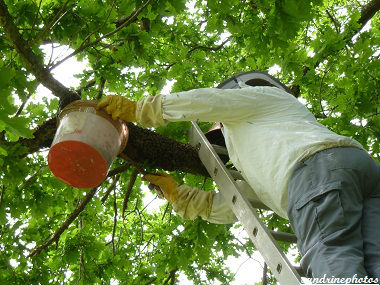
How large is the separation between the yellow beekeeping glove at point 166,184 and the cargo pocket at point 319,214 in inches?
51.8

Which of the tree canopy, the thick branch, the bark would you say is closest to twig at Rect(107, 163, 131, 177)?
the tree canopy

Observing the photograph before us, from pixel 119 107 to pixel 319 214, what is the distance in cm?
154

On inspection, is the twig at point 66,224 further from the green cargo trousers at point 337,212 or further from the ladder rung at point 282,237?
the green cargo trousers at point 337,212

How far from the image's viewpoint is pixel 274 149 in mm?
2812

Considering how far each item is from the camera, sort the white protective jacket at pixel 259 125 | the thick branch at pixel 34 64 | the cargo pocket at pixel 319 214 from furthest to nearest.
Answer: the thick branch at pixel 34 64 → the white protective jacket at pixel 259 125 → the cargo pocket at pixel 319 214

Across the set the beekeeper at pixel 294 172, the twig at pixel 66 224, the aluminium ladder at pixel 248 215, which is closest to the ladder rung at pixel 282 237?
the aluminium ladder at pixel 248 215

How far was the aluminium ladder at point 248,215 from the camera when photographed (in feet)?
8.14

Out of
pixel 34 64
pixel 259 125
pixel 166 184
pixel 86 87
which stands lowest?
pixel 259 125

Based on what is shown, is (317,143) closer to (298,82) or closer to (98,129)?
(98,129)

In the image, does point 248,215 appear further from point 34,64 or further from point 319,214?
point 34,64

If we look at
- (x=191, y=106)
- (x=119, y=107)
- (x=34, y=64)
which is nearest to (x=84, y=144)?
(x=119, y=107)

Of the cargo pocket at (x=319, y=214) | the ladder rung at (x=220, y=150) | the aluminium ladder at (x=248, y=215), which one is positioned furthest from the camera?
the ladder rung at (x=220, y=150)

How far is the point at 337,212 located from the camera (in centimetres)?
233

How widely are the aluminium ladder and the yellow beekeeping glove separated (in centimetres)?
32
